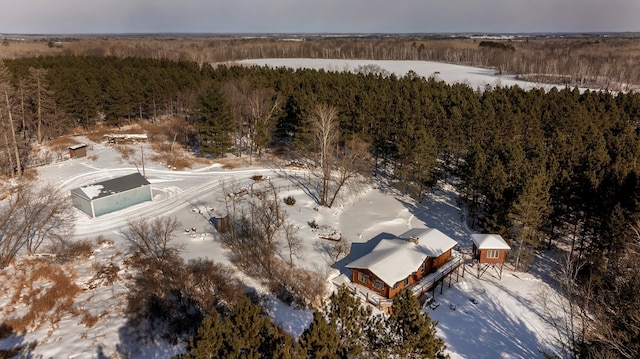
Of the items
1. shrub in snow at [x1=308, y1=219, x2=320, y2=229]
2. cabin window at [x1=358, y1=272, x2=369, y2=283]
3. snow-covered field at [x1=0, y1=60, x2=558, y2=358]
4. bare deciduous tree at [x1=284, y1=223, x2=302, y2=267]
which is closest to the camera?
snow-covered field at [x1=0, y1=60, x2=558, y2=358]

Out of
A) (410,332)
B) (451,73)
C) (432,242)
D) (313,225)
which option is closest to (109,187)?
(313,225)

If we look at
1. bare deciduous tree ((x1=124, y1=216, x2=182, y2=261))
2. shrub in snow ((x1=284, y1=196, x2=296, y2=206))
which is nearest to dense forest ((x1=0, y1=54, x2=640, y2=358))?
shrub in snow ((x1=284, y1=196, x2=296, y2=206))

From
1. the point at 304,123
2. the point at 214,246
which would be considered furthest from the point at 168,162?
the point at 214,246

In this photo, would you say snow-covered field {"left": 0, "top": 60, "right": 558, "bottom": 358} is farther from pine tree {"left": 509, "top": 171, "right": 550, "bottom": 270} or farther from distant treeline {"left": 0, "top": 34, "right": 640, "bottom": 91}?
distant treeline {"left": 0, "top": 34, "right": 640, "bottom": 91}

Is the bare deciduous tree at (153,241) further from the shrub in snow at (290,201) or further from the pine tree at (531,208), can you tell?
the pine tree at (531,208)

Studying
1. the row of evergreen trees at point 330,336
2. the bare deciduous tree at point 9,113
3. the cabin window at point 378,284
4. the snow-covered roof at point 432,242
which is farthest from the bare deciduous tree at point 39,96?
the row of evergreen trees at point 330,336

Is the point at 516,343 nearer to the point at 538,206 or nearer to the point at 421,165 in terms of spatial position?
the point at 538,206
